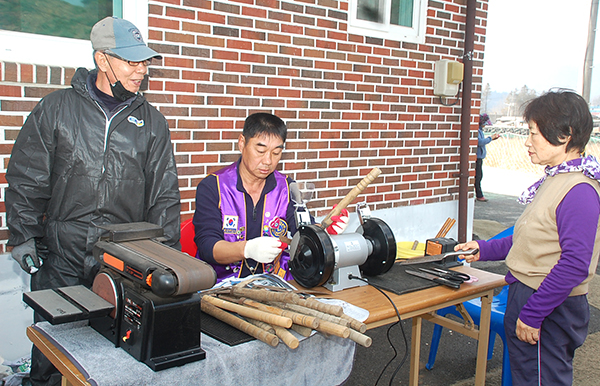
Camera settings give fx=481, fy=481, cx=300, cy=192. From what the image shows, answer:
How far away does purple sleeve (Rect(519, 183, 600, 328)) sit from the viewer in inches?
81.2

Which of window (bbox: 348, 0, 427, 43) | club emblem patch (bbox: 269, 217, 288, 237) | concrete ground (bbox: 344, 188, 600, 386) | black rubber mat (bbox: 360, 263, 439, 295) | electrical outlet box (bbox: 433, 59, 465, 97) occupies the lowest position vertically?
concrete ground (bbox: 344, 188, 600, 386)

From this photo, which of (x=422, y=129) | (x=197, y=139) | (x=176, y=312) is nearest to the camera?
(x=176, y=312)

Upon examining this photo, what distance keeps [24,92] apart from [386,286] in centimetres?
235

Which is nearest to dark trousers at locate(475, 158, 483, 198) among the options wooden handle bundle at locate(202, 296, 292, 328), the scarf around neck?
the scarf around neck

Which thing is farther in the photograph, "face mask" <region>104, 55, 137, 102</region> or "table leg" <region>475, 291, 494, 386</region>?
"table leg" <region>475, 291, 494, 386</region>

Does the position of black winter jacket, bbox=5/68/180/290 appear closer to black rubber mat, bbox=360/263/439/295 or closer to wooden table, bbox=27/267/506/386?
wooden table, bbox=27/267/506/386

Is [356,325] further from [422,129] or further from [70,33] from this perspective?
[422,129]

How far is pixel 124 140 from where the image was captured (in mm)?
2430

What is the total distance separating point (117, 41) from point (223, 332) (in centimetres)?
154

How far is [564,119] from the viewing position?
218 centimetres

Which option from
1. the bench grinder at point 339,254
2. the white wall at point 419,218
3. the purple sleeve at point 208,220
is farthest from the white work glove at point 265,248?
the white wall at point 419,218

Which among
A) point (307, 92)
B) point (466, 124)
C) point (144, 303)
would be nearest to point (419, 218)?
point (466, 124)

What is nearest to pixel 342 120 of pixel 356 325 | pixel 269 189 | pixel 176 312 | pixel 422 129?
pixel 422 129

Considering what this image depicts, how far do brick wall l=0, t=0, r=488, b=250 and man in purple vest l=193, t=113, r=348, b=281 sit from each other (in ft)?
2.87
